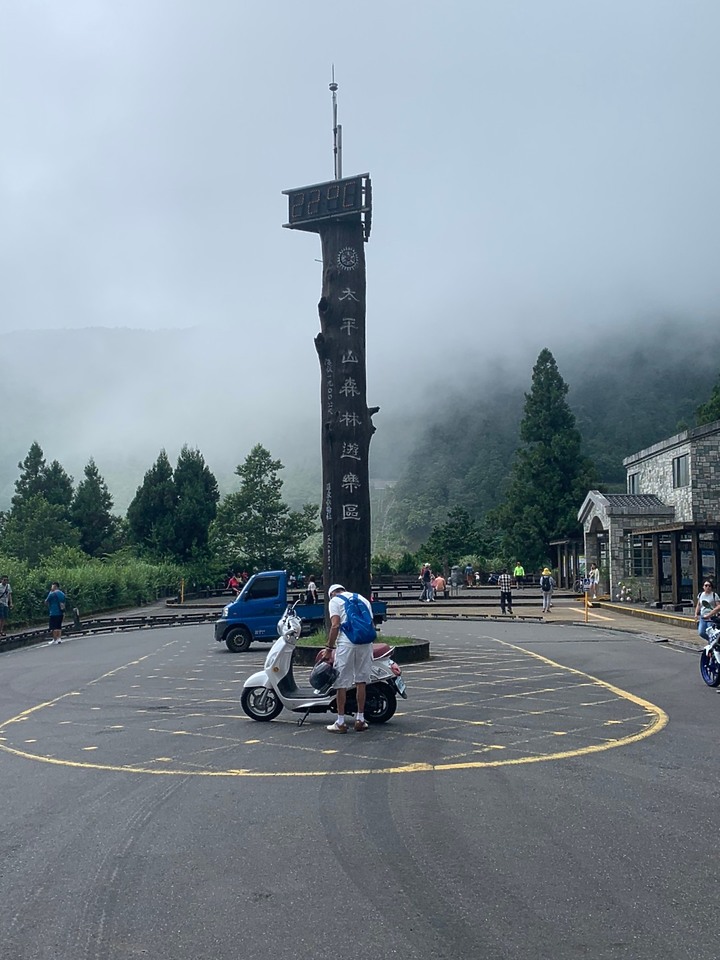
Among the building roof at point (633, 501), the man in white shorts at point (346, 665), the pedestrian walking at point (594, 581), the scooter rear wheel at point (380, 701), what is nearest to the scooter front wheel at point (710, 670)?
the scooter rear wheel at point (380, 701)

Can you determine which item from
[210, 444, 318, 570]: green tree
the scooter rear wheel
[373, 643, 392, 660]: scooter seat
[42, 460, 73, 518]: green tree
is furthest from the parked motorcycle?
[42, 460, 73, 518]: green tree

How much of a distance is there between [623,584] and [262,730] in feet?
103

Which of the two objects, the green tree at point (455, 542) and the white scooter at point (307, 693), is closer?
the white scooter at point (307, 693)

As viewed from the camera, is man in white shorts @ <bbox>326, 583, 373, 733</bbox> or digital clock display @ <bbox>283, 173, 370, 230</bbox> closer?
man in white shorts @ <bbox>326, 583, 373, 733</bbox>

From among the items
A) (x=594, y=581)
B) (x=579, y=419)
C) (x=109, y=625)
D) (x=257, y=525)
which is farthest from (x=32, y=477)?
(x=579, y=419)

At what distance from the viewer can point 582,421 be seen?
477 ft

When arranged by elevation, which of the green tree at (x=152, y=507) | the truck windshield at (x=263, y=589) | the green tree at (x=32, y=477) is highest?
the green tree at (x=32, y=477)

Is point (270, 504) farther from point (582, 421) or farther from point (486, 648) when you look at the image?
point (582, 421)

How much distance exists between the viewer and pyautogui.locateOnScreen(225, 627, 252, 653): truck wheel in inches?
908

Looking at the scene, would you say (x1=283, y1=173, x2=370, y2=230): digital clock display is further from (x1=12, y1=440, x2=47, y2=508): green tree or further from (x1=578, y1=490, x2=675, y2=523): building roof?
(x1=12, y1=440, x2=47, y2=508): green tree

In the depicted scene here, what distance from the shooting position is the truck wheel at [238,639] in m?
23.1

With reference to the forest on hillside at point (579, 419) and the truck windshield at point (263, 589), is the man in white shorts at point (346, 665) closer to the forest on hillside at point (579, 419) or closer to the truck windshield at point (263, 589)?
the truck windshield at point (263, 589)

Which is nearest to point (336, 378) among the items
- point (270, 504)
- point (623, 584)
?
point (623, 584)

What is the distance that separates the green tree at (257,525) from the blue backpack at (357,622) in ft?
168
